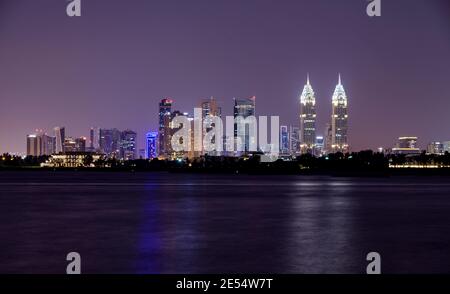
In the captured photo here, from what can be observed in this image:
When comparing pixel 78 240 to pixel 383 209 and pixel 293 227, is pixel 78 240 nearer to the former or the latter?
pixel 293 227

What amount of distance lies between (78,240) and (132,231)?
341 cm

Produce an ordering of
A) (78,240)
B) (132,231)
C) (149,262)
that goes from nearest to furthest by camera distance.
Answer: (149,262)
(78,240)
(132,231)

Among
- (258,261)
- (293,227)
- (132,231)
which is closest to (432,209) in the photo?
(293,227)
